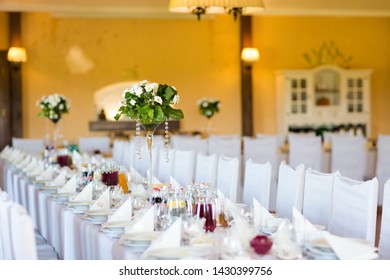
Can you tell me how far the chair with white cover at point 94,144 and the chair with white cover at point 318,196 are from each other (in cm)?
657

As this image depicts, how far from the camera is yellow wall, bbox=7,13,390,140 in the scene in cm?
1251

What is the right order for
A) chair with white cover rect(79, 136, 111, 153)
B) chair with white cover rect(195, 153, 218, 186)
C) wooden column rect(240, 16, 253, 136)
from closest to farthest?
chair with white cover rect(195, 153, 218, 186), chair with white cover rect(79, 136, 111, 153), wooden column rect(240, 16, 253, 136)

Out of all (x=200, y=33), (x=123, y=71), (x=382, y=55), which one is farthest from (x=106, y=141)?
(x=382, y=55)

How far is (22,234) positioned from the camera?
8.75ft

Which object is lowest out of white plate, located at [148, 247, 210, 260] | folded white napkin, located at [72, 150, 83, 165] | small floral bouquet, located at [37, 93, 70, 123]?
white plate, located at [148, 247, 210, 260]

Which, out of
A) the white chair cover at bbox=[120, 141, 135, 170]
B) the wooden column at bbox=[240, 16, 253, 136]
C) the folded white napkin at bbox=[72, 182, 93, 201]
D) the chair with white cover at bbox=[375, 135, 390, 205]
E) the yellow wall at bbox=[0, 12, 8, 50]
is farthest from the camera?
the wooden column at bbox=[240, 16, 253, 136]

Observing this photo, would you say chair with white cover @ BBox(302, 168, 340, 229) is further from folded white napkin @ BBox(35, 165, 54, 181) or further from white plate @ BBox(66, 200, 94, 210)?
folded white napkin @ BBox(35, 165, 54, 181)

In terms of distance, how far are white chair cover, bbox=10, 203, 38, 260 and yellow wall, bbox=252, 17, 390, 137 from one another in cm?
1063

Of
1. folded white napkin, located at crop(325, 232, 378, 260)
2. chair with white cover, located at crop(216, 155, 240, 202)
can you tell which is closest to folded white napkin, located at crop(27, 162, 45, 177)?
chair with white cover, located at crop(216, 155, 240, 202)

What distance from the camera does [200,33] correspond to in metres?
13.0

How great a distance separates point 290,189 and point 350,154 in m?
4.52

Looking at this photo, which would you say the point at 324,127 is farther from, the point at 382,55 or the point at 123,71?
the point at 123,71
